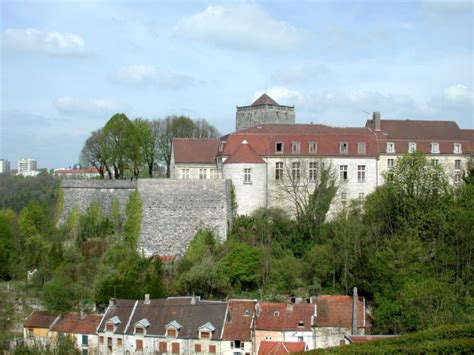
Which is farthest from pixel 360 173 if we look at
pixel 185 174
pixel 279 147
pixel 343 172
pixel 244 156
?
pixel 185 174

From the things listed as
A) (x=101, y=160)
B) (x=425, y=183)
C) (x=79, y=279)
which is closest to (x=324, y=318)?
(x=425, y=183)

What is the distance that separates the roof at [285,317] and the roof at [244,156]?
10015 mm

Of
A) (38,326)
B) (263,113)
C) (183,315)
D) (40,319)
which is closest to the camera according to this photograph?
(183,315)

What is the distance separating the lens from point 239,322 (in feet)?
108

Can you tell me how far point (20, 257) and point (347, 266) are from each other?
1723 centimetres

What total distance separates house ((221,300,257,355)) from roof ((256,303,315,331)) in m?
0.40

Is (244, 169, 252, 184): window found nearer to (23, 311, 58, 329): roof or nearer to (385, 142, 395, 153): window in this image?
(385, 142, 395, 153): window

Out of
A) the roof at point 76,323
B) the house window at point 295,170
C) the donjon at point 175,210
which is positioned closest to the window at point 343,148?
the house window at point 295,170

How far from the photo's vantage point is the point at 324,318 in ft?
109

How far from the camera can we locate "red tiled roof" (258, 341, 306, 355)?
30.9m

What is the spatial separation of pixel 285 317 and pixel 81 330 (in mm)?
9550

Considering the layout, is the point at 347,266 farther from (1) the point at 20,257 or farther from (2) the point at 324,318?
(1) the point at 20,257

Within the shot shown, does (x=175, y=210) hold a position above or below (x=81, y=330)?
above

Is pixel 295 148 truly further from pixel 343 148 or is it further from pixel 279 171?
pixel 343 148
